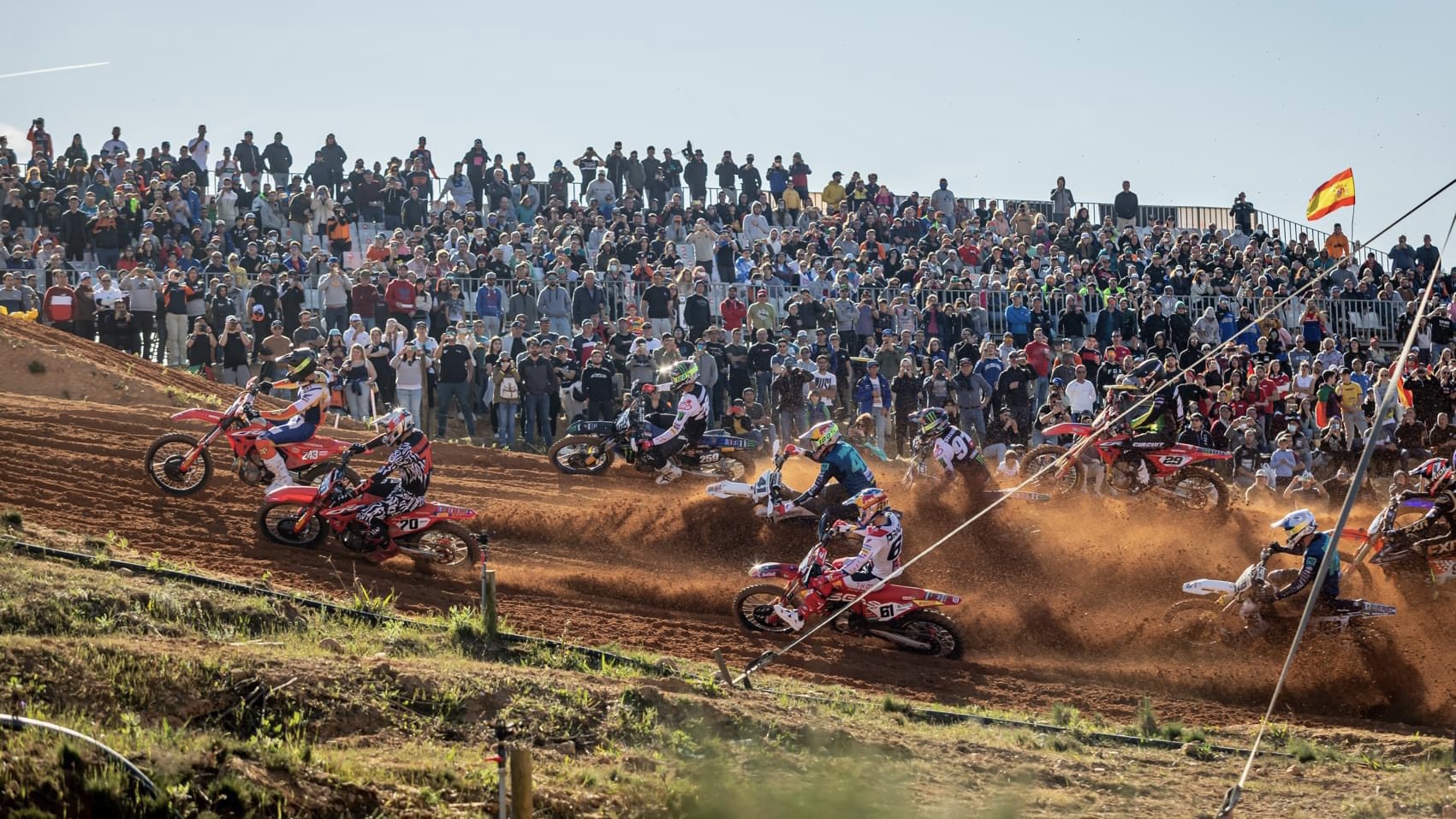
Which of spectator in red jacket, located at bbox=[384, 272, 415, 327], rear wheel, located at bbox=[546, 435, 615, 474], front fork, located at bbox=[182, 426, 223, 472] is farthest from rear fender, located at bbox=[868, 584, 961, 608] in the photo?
spectator in red jacket, located at bbox=[384, 272, 415, 327]

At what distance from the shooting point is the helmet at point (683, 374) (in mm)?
20266

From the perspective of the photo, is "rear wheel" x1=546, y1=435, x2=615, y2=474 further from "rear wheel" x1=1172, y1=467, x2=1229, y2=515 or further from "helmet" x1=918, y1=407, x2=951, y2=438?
"rear wheel" x1=1172, y1=467, x2=1229, y2=515

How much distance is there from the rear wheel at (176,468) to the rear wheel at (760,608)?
6.64 m

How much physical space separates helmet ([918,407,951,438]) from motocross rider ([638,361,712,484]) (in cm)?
313

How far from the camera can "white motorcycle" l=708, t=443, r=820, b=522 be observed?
17.9 m

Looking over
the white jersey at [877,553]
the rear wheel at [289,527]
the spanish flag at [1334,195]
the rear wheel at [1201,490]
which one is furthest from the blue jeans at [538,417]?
the spanish flag at [1334,195]

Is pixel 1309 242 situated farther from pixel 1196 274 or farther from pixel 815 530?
pixel 815 530

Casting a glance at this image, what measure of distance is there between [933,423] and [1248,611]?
16.7 feet

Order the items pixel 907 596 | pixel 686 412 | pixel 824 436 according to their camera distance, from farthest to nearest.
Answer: pixel 686 412 → pixel 824 436 → pixel 907 596

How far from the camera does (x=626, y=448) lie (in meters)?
20.2

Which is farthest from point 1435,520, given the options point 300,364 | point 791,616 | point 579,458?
point 300,364

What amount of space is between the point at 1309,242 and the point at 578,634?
24.8 metres

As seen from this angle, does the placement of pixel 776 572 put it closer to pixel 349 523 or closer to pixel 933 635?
pixel 933 635

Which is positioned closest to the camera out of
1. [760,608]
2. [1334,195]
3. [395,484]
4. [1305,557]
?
[1305,557]
